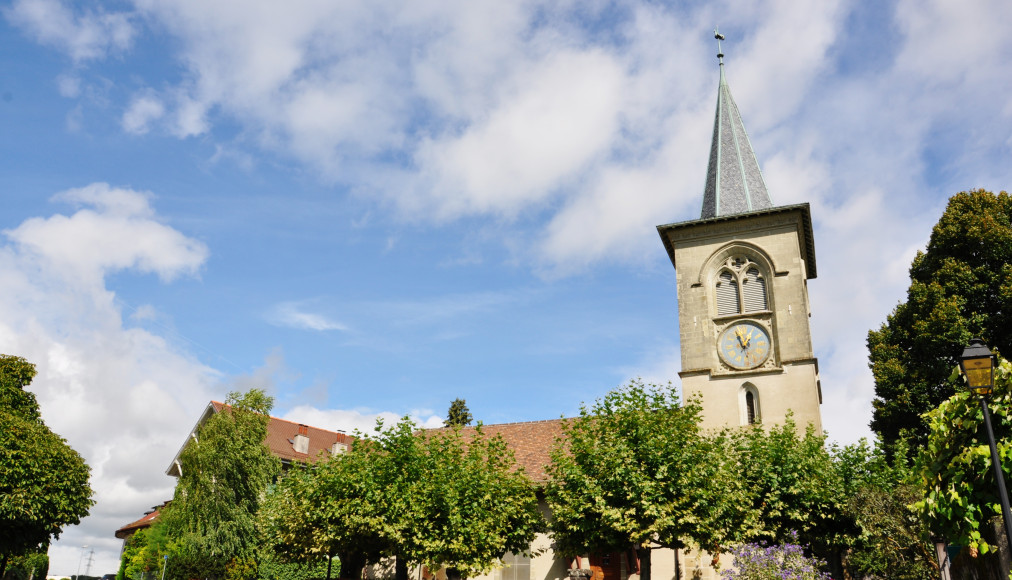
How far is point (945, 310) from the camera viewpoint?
29766 millimetres

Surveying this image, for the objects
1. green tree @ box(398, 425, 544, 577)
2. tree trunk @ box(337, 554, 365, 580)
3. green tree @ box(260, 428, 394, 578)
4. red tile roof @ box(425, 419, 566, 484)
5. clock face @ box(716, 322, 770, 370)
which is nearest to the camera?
green tree @ box(398, 425, 544, 577)

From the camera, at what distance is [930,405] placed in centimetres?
3128

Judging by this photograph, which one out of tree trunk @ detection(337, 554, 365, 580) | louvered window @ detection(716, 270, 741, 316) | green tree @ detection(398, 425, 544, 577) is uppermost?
louvered window @ detection(716, 270, 741, 316)

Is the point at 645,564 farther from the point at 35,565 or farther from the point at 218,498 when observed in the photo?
the point at 35,565

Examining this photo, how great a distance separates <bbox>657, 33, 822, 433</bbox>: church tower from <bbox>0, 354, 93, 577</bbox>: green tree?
2784cm

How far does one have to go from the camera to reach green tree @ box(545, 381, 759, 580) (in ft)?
67.9

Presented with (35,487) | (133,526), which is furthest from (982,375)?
(133,526)

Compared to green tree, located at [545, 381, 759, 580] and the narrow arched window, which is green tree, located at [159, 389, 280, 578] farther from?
the narrow arched window

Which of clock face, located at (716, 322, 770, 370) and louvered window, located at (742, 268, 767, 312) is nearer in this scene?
clock face, located at (716, 322, 770, 370)

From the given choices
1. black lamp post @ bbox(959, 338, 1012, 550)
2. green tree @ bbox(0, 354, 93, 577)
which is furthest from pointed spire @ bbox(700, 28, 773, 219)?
green tree @ bbox(0, 354, 93, 577)

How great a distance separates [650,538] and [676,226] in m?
16.8

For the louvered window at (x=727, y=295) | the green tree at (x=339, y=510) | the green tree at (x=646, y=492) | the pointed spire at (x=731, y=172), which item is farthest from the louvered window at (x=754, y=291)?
the green tree at (x=339, y=510)

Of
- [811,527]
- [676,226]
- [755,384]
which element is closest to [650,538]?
[811,527]

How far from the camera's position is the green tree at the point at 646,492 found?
2070 centimetres
